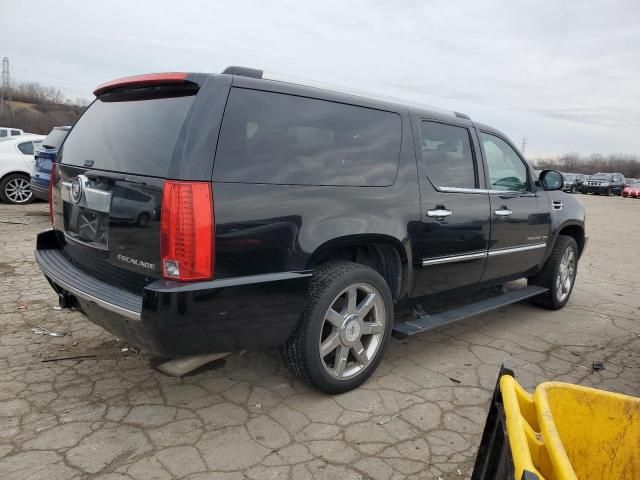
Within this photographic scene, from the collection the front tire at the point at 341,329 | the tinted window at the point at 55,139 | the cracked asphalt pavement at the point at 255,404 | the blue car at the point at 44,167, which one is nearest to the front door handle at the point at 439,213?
the front tire at the point at 341,329

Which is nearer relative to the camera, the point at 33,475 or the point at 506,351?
the point at 33,475

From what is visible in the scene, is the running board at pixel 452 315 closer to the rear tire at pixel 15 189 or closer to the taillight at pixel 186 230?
the taillight at pixel 186 230

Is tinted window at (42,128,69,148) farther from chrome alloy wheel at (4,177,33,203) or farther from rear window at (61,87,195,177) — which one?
rear window at (61,87,195,177)

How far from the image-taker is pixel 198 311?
7.63 feet

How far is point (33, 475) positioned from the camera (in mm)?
2189

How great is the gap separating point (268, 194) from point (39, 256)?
1749 millimetres

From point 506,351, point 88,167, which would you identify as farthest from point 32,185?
point 506,351

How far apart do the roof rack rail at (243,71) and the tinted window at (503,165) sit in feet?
7.29

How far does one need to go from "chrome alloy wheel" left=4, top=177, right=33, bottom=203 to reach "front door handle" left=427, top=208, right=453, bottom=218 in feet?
32.7

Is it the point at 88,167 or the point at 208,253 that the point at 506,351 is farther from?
the point at 88,167

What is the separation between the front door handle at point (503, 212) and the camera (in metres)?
4.02

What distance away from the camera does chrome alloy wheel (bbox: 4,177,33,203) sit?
10.4m

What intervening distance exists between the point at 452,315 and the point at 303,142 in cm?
175

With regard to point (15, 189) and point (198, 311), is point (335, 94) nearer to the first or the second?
point (198, 311)
